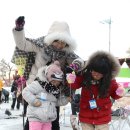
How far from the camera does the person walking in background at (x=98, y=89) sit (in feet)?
12.4

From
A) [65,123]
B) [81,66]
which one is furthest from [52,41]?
[65,123]

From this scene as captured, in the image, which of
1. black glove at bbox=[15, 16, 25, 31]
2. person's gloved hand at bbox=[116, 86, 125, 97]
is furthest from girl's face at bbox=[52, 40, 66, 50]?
person's gloved hand at bbox=[116, 86, 125, 97]

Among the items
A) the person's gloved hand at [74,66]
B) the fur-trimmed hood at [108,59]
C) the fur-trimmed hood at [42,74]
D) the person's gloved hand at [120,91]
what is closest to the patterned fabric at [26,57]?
the fur-trimmed hood at [42,74]

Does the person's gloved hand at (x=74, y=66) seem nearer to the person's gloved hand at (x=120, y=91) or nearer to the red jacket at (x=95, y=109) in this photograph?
the red jacket at (x=95, y=109)

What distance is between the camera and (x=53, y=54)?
3.66 meters

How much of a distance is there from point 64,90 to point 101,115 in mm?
456

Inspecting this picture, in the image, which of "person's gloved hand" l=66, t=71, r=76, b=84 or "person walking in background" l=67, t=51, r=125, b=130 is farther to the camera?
"person walking in background" l=67, t=51, r=125, b=130

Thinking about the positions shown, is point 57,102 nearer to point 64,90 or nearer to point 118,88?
point 64,90

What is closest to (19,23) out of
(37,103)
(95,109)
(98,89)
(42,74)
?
(42,74)

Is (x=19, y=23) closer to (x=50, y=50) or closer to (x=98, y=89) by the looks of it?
(x=50, y=50)

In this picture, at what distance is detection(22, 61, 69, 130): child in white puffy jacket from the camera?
3.62 m

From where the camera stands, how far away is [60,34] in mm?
3617

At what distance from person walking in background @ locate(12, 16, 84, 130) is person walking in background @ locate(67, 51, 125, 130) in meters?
0.15

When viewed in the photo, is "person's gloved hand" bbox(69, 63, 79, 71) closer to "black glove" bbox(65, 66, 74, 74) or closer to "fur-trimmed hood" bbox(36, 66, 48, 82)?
"black glove" bbox(65, 66, 74, 74)
